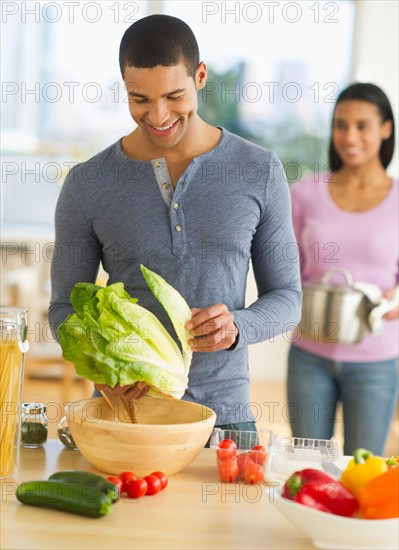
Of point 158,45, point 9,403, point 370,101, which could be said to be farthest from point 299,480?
point 370,101

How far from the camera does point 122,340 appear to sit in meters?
1.65

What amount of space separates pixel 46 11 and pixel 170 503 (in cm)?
575

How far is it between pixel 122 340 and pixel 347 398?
4.91 feet

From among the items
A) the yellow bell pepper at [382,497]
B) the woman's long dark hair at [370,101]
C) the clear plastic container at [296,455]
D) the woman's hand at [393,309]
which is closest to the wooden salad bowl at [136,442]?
the clear plastic container at [296,455]

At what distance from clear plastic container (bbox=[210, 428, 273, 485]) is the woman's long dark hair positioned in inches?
67.2

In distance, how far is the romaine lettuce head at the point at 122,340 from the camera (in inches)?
64.4

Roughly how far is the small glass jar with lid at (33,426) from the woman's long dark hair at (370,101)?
171cm

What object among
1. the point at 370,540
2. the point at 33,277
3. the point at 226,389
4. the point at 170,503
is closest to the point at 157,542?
the point at 170,503

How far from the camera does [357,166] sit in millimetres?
3135

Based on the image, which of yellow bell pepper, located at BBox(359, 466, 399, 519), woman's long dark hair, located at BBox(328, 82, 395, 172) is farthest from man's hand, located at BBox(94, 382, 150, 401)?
woman's long dark hair, located at BBox(328, 82, 395, 172)

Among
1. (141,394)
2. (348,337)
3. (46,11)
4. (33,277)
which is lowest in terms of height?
(33,277)

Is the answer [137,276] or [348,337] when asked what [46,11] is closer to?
[348,337]

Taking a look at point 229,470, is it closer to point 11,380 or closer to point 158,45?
point 11,380

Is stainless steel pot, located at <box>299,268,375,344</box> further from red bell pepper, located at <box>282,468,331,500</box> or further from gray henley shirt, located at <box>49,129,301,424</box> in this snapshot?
red bell pepper, located at <box>282,468,331,500</box>
